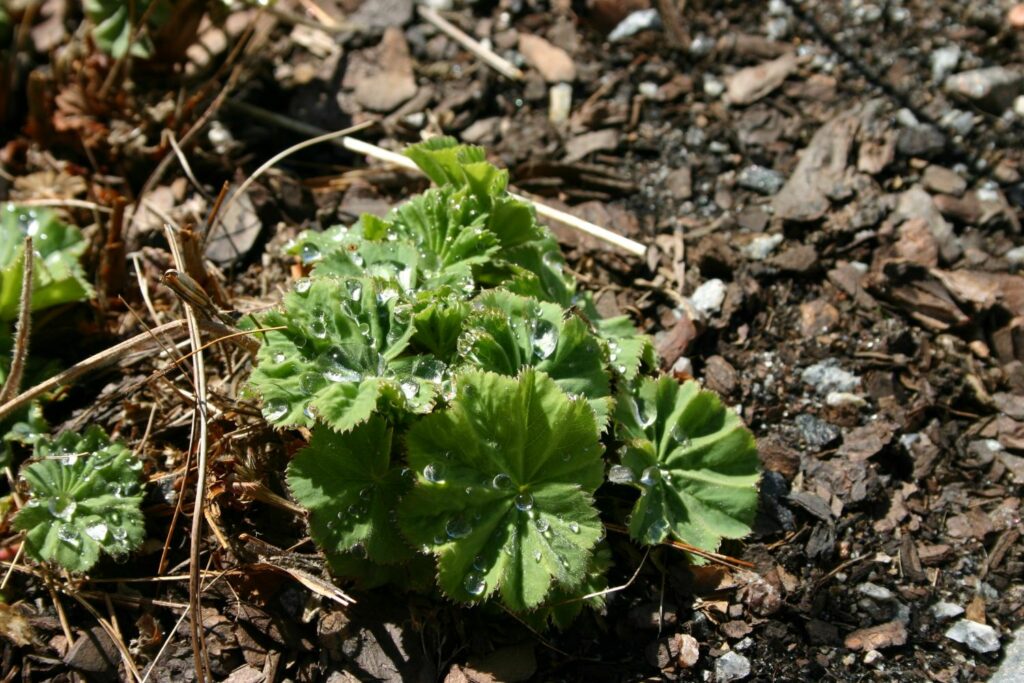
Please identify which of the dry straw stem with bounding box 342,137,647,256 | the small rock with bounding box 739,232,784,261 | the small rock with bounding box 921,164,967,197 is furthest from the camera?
the small rock with bounding box 921,164,967,197

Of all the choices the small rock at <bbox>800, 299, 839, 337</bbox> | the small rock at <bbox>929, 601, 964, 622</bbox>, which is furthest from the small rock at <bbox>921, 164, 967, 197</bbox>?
the small rock at <bbox>929, 601, 964, 622</bbox>

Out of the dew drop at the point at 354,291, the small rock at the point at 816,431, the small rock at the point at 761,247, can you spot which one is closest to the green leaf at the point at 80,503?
the dew drop at the point at 354,291

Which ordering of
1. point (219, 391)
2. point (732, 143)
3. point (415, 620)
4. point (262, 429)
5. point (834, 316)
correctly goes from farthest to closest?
point (732, 143) → point (834, 316) → point (219, 391) → point (262, 429) → point (415, 620)

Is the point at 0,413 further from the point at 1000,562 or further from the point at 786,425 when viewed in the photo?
the point at 1000,562

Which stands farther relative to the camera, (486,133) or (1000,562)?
(486,133)

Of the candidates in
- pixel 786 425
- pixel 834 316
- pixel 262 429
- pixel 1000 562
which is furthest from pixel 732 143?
pixel 262 429

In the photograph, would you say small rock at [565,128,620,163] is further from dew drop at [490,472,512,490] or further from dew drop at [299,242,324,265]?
dew drop at [490,472,512,490]

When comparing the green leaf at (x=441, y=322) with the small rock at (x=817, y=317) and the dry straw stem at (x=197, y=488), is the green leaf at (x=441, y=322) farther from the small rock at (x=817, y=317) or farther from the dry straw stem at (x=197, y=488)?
the small rock at (x=817, y=317)
